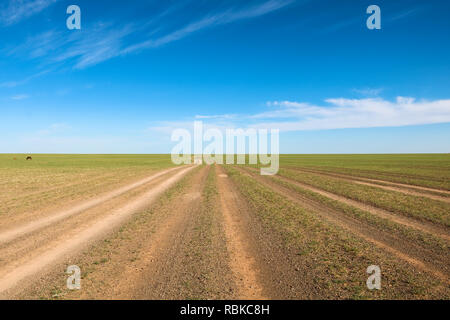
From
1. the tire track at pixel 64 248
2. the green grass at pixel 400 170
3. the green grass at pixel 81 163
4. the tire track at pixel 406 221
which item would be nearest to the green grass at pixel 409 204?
the tire track at pixel 406 221

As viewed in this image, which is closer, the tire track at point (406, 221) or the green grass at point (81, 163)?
the tire track at point (406, 221)

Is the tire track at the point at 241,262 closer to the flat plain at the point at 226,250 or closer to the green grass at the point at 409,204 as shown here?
the flat plain at the point at 226,250

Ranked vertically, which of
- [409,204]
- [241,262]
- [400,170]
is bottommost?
[241,262]

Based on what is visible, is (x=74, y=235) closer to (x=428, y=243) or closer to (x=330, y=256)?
(x=330, y=256)

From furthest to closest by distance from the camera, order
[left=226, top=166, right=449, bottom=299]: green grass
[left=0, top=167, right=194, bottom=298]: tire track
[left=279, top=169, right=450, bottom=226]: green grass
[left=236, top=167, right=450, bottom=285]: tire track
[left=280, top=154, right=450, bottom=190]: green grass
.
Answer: [left=280, top=154, right=450, bottom=190]: green grass, [left=279, top=169, right=450, bottom=226]: green grass, [left=236, top=167, right=450, bottom=285]: tire track, [left=0, top=167, right=194, bottom=298]: tire track, [left=226, top=166, right=449, bottom=299]: green grass

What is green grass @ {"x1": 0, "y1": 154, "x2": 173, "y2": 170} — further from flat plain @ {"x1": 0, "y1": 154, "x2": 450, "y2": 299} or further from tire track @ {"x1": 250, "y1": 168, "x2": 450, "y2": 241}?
tire track @ {"x1": 250, "y1": 168, "x2": 450, "y2": 241}

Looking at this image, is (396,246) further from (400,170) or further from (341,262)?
(400,170)

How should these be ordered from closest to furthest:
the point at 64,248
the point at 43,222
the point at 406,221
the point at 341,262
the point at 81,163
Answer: the point at 341,262
the point at 64,248
the point at 406,221
the point at 43,222
the point at 81,163

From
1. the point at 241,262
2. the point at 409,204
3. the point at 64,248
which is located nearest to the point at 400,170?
the point at 409,204

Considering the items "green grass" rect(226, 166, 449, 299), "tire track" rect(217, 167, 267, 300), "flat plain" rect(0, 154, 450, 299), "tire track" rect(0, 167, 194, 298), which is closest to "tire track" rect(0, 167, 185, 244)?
"flat plain" rect(0, 154, 450, 299)

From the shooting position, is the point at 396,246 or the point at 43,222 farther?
the point at 43,222

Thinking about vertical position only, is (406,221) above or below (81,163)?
below

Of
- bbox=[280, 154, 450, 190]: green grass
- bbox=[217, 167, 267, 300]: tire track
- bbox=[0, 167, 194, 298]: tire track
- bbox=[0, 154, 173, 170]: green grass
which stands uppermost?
bbox=[0, 154, 173, 170]: green grass

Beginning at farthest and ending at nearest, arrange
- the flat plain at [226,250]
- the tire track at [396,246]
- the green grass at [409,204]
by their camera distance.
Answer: the green grass at [409,204]
the tire track at [396,246]
the flat plain at [226,250]
